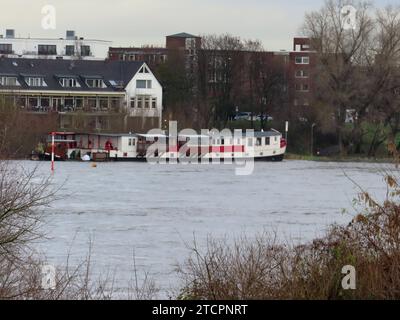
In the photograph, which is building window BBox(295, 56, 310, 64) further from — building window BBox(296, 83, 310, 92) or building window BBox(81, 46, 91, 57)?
building window BBox(81, 46, 91, 57)

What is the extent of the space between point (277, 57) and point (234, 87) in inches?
325

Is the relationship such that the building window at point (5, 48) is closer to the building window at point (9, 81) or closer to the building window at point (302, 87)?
the building window at point (9, 81)

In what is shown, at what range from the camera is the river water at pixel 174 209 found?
933 inches

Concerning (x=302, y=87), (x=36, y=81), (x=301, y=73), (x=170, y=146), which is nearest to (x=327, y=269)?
(x=170, y=146)

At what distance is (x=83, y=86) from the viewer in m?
84.5

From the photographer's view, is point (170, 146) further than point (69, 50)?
No

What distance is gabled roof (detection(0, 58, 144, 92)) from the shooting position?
8331 centimetres

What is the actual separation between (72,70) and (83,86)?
179 centimetres

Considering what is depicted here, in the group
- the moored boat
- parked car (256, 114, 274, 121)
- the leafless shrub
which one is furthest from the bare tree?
the leafless shrub

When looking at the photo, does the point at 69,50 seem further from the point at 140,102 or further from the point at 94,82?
the point at 140,102

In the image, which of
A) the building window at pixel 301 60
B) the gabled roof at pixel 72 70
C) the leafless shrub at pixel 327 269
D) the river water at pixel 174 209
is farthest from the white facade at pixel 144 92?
the leafless shrub at pixel 327 269

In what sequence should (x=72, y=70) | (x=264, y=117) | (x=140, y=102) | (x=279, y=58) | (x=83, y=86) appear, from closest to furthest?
(x=264, y=117) → (x=140, y=102) → (x=83, y=86) → (x=72, y=70) → (x=279, y=58)

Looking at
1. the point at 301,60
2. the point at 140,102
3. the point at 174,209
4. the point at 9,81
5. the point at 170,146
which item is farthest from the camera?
the point at 301,60

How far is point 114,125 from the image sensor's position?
73.7 metres
